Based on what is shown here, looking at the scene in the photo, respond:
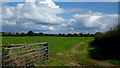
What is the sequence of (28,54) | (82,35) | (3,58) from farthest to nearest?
(82,35) < (28,54) < (3,58)

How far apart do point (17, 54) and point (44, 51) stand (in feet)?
13.3

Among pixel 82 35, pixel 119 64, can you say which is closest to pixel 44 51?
pixel 119 64

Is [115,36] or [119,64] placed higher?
[115,36]

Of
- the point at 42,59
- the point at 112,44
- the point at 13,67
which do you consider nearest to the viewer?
the point at 13,67

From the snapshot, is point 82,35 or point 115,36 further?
point 82,35

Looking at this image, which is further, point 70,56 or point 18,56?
point 70,56

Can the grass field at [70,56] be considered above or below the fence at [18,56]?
below

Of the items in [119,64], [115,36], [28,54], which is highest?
[115,36]

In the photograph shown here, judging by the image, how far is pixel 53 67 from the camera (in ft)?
33.0

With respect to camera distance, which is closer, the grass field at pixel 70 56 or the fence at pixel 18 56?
the fence at pixel 18 56

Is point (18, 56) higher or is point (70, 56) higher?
point (18, 56)

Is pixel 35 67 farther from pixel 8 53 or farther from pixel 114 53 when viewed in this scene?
pixel 114 53

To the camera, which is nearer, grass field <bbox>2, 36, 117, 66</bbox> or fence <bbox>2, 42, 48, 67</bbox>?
fence <bbox>2, 42, 48, 67</bbox>

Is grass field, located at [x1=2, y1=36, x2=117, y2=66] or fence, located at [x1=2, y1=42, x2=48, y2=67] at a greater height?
fence, located at [x1=2, y1=42, x2=48, y2=67]
